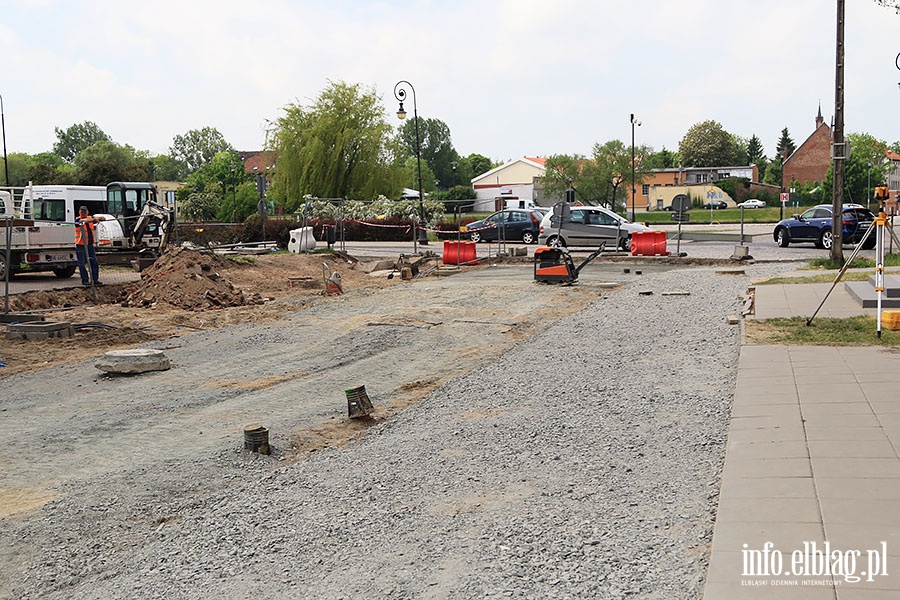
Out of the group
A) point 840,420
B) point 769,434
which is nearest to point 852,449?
point 769,434

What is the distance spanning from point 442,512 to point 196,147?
161527mm

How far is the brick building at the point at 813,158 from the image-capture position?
335ft

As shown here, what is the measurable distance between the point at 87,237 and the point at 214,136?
14494cm

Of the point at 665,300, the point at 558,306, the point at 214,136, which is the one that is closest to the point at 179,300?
the point at 558,306

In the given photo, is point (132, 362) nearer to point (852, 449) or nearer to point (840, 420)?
point (840, 420)

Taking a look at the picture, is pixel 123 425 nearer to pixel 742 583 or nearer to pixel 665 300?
pixel 742 583

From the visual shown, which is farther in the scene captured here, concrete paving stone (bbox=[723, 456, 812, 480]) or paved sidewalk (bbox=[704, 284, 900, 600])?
concrete paving stone (bbox=[723, 456, 812, 480])

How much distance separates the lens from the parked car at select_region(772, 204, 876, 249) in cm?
2886

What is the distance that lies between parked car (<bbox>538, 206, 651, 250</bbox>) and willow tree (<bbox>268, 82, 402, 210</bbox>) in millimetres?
30533

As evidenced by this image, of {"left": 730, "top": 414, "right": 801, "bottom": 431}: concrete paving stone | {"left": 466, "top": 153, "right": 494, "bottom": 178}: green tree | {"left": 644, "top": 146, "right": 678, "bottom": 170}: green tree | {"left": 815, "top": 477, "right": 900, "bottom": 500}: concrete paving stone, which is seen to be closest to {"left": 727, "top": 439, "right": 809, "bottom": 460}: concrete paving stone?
{"left": 730, "top": 414, "right": 801, "bottom": 431}: concrete paving stone

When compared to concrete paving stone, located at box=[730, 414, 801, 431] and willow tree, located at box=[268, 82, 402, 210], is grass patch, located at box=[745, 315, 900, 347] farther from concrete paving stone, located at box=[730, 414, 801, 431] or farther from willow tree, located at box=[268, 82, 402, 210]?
willow tree, located at box=[268, 82, 402, 210]

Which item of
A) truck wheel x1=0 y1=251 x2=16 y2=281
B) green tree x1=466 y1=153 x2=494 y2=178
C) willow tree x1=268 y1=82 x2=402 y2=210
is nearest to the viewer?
truck wheel x1=0 y1=251 x2=16 y2=281

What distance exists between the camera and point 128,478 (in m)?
6.97

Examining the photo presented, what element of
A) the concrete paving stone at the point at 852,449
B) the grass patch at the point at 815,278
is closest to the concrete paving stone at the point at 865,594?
the concrete paving stone at the point at 852,449
